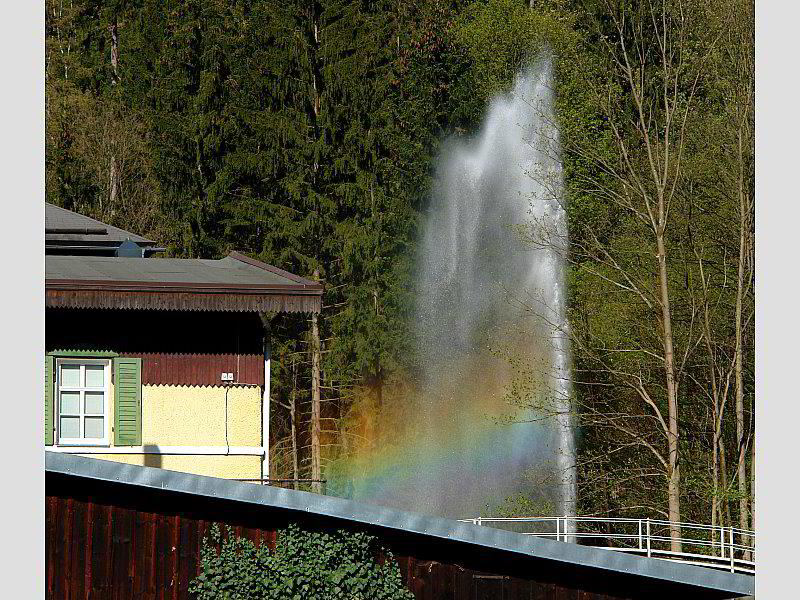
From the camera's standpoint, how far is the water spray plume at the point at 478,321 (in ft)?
122

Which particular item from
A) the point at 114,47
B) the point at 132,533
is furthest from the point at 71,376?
the point at 114,47

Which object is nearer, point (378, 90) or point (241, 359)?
point (241, 359)

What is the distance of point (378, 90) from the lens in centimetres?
4116

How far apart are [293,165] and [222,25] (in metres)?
5.00

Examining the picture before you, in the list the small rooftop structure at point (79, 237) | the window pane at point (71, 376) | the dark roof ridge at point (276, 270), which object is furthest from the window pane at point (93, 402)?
the small rooftop structure at point (79, 237)

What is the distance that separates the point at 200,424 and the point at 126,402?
43.0 inches

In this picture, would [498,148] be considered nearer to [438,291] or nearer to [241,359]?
[438,291]

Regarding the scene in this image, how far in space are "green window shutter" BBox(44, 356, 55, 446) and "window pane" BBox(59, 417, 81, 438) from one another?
0.19 meters

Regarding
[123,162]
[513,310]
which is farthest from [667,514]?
[123,162]

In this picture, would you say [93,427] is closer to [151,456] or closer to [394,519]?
[151,456]

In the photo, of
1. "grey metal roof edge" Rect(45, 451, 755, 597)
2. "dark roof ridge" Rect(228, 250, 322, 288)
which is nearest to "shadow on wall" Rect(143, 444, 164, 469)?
"dark roof ridge" Rect(228, 250, 322, 288)

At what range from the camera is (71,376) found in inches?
842

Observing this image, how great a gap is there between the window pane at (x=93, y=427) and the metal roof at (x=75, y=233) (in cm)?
419

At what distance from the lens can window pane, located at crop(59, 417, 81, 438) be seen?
2111 cm
